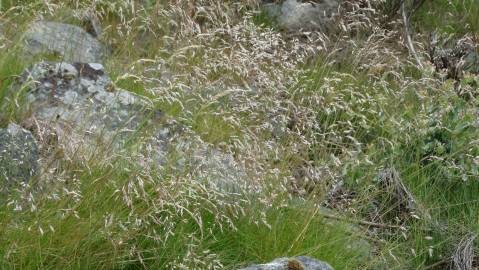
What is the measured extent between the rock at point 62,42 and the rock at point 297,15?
5.94ft

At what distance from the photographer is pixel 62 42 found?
4367 millimetres

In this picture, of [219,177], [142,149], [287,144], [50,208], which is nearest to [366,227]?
[287,144]

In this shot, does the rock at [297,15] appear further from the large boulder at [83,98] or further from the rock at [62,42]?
the large boulder at [83,98]

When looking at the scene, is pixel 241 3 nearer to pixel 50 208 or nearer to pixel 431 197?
pixel 431 197

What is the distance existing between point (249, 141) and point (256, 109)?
290mm

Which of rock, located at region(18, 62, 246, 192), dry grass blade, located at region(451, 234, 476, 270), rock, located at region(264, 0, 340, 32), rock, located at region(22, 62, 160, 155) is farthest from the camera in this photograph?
rock, located at region(264, 0, 340, 32)

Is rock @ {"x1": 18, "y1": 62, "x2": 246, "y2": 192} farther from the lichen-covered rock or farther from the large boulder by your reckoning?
the lichen-covered rock

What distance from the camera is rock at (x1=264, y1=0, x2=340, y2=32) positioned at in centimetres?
585

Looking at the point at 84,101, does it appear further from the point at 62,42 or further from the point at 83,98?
the point at 62,42

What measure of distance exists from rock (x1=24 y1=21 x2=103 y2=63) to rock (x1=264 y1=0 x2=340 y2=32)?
181 cm

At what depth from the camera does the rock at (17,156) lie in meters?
2.82

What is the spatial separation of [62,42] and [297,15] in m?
2.17

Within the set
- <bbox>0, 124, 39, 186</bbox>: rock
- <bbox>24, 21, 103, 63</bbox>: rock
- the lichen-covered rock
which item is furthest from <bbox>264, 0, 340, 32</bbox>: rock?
<bbox>0, 124, 39, 186</bbox>: rock

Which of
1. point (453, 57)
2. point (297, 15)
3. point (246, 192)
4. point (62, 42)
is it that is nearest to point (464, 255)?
point (246, 192)
